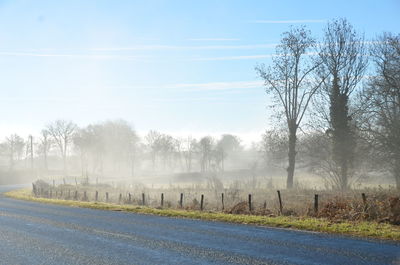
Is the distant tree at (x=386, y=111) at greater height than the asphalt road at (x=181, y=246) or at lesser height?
greater

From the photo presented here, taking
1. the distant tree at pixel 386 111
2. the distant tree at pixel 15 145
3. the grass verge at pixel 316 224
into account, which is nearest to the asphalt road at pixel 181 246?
the grass verge at pixel 316 224

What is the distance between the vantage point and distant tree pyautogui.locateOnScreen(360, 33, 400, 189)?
28.9 m

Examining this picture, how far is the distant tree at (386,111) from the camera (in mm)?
28875

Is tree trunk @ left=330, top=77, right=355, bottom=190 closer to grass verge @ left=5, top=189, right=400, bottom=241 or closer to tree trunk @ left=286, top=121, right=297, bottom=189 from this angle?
tree trunk @ left=286, top=121, right=297, bottom=189

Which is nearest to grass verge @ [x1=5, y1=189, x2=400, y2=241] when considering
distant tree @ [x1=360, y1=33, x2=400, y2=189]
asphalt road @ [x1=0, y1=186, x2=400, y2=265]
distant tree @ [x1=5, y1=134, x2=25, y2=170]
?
asphalt road @ [x1=0, y1=186, x2=400, y2=265]

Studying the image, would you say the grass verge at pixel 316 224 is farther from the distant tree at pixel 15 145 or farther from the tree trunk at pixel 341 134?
the distant tree at pixel 15 145

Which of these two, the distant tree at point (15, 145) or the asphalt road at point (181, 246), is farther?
the distant tree at point (15, 145)

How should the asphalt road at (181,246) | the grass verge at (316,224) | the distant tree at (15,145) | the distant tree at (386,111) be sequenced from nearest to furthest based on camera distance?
1. the asphalt road at (181,246)
2. the grass verge at (316,224)
3. the distant tree at (386,111)
4. the distant tree at (15,145)

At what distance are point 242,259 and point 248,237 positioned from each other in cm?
291

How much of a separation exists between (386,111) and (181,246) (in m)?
26.0

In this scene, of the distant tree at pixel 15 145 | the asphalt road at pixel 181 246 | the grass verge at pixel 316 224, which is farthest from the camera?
the distant tree at pixel 15 145

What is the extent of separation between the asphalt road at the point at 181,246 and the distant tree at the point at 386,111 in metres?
20.1

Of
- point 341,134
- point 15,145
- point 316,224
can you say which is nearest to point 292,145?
point 341,134

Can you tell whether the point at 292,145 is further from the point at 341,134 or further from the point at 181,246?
the point at 181,246
